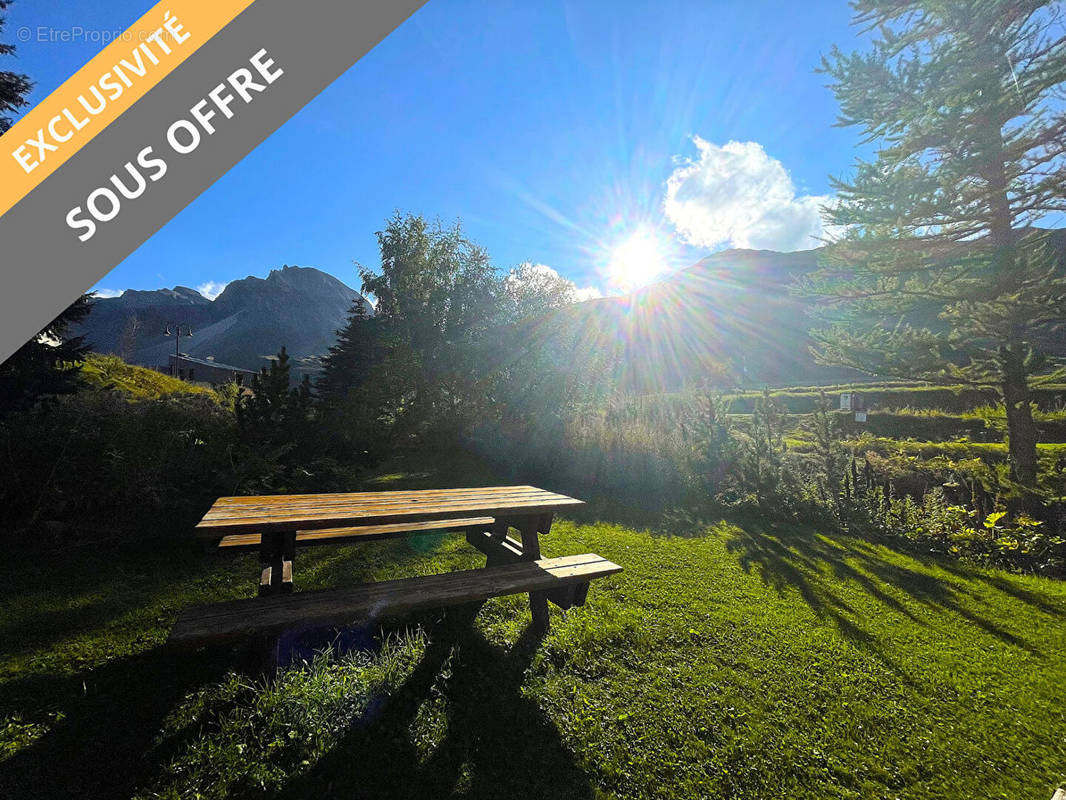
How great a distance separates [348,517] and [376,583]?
422mm

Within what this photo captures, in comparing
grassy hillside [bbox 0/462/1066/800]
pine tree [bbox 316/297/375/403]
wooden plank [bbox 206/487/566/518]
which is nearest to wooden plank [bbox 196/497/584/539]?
wooden plank [bbox 206/487/566/518]

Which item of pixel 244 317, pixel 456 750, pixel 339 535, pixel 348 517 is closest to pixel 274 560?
pixel 348 517

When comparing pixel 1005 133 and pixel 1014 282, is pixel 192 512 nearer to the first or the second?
pixel 1014 282

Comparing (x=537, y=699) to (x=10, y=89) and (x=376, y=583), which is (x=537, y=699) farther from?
(x=10, y=89)

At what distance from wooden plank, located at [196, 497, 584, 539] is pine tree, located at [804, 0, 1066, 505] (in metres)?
9.50

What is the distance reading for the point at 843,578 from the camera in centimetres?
414

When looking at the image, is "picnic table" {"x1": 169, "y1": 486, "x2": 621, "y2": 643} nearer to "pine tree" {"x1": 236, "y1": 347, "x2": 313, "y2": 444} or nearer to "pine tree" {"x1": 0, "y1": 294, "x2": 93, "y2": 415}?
"pine tree" {"x1": 236, "y1": 347, "x2": 313, "y2": 444}

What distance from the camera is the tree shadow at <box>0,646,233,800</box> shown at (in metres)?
1.51

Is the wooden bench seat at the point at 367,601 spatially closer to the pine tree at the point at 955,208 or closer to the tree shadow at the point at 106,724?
the tree shadow at the point at 106,724

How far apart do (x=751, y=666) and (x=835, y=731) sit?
512 mm

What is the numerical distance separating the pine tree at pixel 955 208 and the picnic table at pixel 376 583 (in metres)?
9.18

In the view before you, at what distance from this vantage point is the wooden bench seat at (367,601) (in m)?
1.75

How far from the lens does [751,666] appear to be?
2592mm

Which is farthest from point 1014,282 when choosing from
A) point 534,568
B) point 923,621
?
point 534,568
